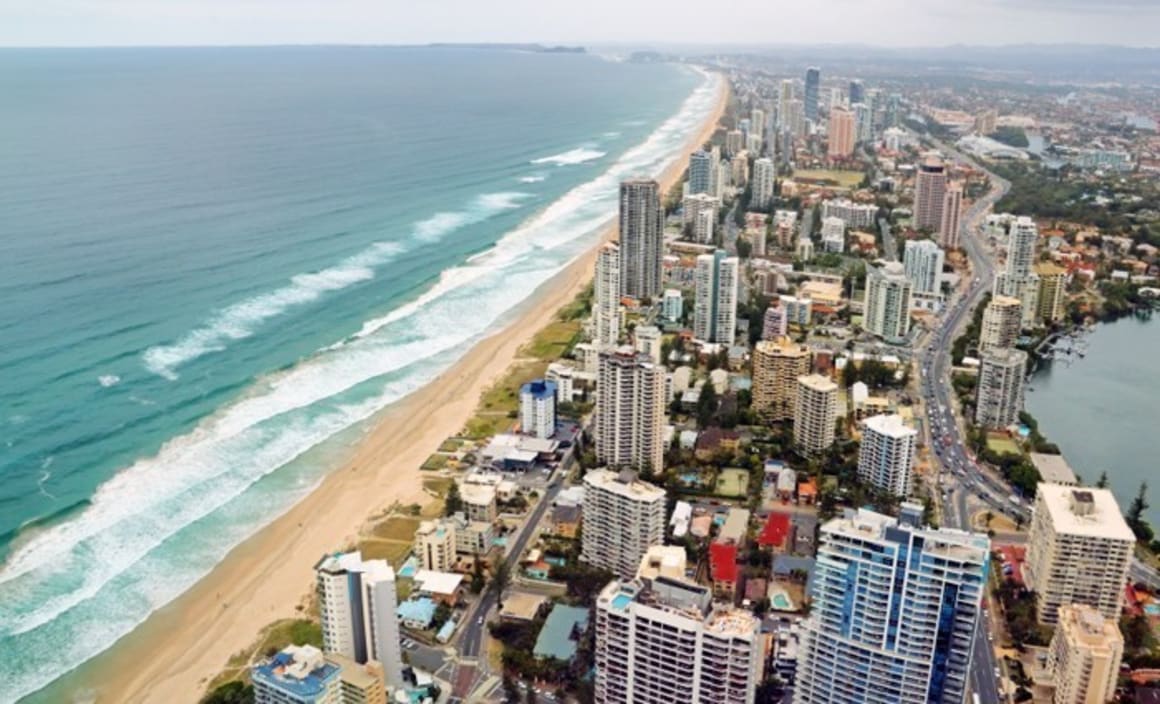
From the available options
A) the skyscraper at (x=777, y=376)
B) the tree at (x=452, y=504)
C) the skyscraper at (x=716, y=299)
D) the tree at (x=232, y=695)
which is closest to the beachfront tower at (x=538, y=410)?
the tree at (x=452, y=504)

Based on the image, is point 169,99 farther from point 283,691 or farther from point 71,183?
point 283,691

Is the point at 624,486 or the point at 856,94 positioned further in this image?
the point at 856,94

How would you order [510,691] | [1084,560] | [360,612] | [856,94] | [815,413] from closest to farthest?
[360,612] → [510,691] → [1084,560] → [815,413] → [856,94]

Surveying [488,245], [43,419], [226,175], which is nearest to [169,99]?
[226,175]

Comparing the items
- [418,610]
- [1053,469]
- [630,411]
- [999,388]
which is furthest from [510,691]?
[999,388]

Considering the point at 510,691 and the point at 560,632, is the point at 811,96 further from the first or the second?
the point at 510,691

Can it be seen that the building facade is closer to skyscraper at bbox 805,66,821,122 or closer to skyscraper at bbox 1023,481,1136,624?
skyscraper at bbox 1023,481,1136,624

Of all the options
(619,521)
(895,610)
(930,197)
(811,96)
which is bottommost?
(619,521)
